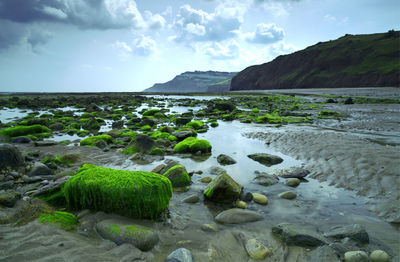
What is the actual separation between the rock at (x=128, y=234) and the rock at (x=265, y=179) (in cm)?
337

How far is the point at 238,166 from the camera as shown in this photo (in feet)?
24.2

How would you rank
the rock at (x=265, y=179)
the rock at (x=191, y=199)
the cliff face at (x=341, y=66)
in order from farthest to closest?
the cliff face at (x=341, y=66) → the rock at (x=265, y=179) → the rock at (x=191, y=199)

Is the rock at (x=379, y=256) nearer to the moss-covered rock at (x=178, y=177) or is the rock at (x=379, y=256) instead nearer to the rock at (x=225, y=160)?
the moss-covered rock at (x=178, y=177)

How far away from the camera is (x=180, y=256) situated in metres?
3.07

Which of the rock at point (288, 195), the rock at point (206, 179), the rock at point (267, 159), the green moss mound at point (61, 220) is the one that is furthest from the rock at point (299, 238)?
the rock at point (267, 159)

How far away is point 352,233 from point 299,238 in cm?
87

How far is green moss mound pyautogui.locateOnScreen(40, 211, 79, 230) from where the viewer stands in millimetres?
3609

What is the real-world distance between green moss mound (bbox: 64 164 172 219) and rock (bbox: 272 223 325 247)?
2.24 meters

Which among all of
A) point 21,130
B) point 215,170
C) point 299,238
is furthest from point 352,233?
point 21,130

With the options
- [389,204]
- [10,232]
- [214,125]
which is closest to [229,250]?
[10,232]

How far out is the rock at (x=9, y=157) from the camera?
20.2ft

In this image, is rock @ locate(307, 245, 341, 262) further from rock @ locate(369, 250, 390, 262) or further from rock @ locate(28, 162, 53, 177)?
rock @ locate(28, 162, 53, 177)

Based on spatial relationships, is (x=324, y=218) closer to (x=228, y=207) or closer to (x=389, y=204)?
(x=389, y=204)

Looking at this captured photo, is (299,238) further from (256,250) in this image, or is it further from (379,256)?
(379,256)
